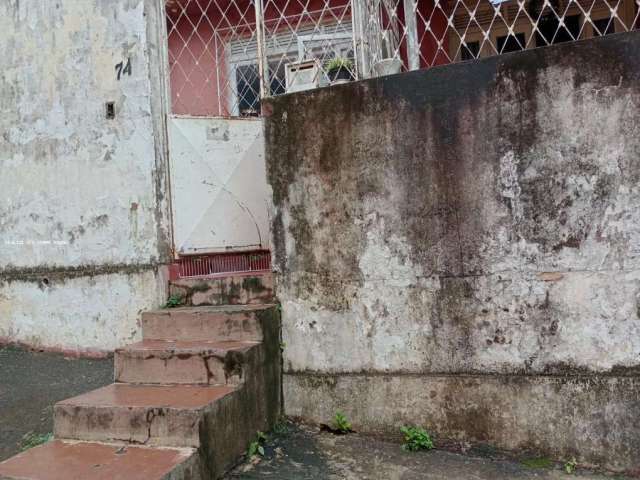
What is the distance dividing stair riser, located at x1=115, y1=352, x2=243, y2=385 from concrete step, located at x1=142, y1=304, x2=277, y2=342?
0.37 m

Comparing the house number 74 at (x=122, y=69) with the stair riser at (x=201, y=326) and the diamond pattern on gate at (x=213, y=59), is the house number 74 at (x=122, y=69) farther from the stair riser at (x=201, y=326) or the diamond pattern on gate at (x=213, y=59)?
the stair riser at (x=201, y=326)

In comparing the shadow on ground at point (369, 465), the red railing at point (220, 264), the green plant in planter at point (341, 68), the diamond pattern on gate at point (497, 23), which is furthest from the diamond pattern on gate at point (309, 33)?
the shadow on ground at point (369, 465)

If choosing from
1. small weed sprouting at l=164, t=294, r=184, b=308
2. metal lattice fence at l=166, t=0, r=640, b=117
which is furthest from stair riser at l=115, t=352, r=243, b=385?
metal lattice fence at l=166, t=0, r=640, b=117

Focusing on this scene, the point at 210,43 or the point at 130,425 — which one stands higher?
the point at 210,43

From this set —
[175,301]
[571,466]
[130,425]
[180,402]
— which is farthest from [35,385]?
[571,466]

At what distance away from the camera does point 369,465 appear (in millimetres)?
3234

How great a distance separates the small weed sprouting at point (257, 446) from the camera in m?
3.34

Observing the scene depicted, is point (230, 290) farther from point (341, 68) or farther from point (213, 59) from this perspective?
point (213, 59)

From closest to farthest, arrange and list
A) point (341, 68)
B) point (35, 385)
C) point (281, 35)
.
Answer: point (35, 385)
point (341, 68)
point (281, 35)

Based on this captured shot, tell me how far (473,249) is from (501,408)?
100 centimetres

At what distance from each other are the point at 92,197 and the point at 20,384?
5.61ft

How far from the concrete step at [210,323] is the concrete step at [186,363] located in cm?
9

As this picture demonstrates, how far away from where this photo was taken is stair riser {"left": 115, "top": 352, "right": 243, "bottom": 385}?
11.1 feet

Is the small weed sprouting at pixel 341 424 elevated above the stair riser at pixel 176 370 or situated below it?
below
